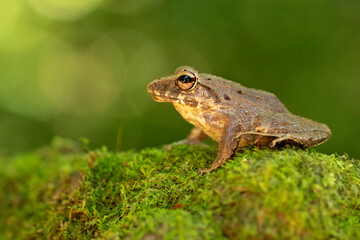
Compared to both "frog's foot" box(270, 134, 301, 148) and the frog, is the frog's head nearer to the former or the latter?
the frog

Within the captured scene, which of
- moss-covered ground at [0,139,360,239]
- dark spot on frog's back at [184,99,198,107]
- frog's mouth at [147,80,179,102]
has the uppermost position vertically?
frog's mouth at [147,80,179,102]

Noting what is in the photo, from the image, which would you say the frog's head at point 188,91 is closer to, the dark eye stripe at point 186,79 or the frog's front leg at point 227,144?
the dark eye stripe at point 186,79

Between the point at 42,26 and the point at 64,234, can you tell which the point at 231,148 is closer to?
the point at 64,234

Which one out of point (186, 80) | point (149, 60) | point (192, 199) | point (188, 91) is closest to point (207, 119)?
point (188, 91)

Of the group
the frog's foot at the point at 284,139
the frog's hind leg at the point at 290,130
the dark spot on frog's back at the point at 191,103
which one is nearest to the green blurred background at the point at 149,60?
the frog's hind leg at the point at 290,130

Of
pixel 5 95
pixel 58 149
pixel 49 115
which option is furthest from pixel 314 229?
pixel 5 95

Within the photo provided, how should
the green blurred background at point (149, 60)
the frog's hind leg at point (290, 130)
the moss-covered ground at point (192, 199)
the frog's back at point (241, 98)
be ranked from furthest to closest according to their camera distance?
the green blurred background at point (149, 60) → the frog's back at point (241, 98) → the frog's hind leg at point (290, 130) → the moss-covered ground at point (192, 199)

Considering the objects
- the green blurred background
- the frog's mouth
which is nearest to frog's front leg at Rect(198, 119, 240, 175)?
the frog's mouth
